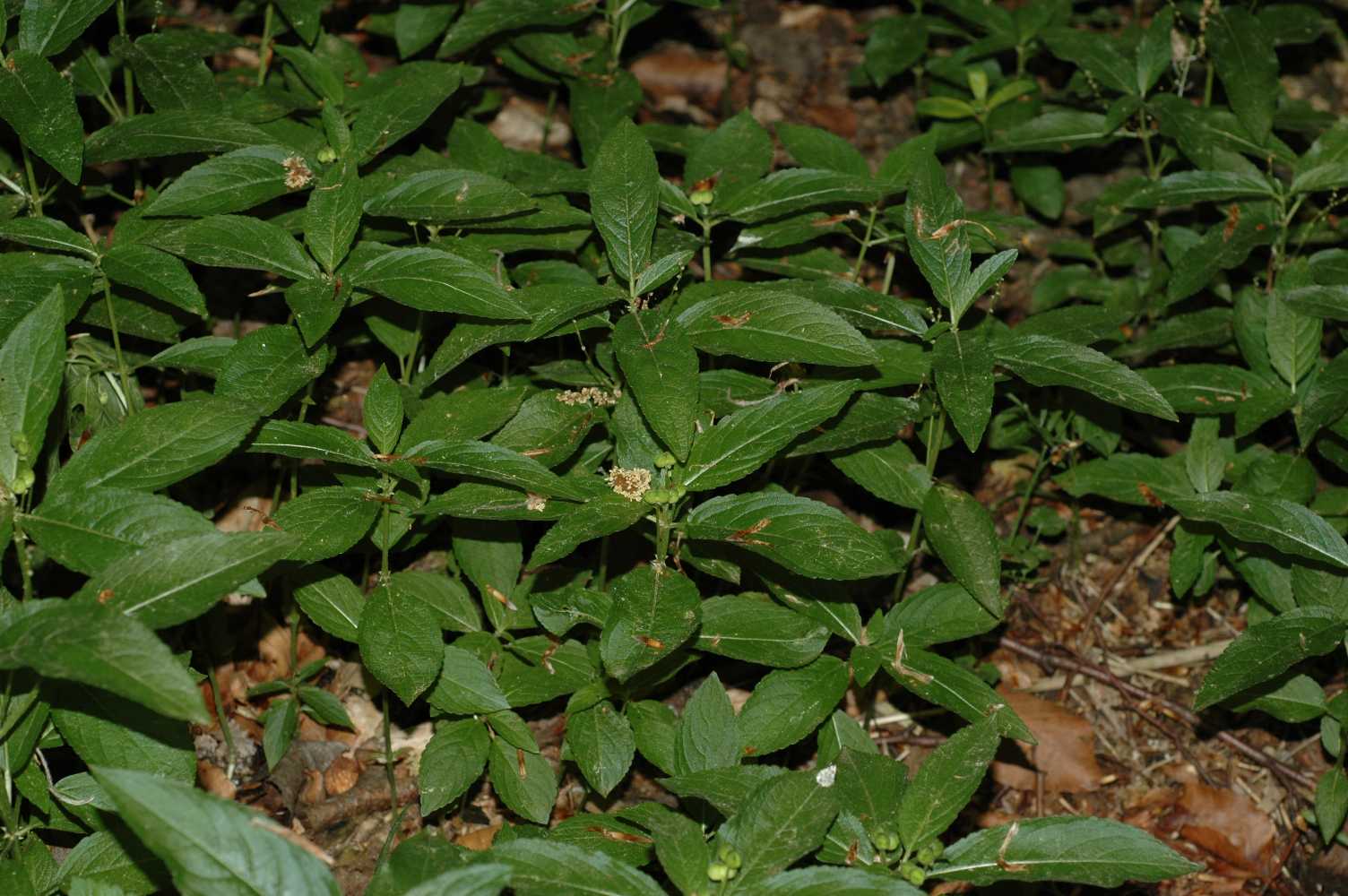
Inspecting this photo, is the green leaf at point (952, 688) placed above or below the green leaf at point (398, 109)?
below

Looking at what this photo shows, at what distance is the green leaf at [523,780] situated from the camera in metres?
2.66

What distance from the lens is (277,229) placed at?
2.78m

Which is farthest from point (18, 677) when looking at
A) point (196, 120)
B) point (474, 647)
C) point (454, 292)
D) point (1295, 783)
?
point (1295, 783)

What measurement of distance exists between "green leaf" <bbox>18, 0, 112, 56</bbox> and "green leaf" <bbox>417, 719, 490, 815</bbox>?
178 centimetres

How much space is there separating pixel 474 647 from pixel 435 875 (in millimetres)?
863

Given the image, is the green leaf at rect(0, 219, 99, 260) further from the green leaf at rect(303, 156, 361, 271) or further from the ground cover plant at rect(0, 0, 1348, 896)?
the green leaf at rect(303, 156, 361, 271)

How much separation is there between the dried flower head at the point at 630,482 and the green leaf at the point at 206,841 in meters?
0.97

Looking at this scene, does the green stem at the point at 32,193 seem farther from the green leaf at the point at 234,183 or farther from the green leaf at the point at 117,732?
the green leaf at the point at 117,732

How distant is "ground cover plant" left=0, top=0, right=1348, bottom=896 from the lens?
230cm

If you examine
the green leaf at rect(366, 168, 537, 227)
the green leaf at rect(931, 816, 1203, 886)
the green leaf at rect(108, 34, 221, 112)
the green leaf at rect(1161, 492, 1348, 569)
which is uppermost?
the green leaf at rect(108, 34, 221, 112)

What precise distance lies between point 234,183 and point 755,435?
1331 millimetres

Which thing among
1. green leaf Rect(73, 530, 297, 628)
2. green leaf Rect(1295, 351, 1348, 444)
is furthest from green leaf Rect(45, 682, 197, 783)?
green leaf Rect(1295, 351, 1348, 444)

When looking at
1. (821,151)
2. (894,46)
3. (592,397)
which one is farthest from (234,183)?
(894,46)

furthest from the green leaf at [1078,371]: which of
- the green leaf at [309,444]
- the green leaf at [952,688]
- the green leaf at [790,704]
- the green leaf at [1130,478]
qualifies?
the green leaf at [309,444]
